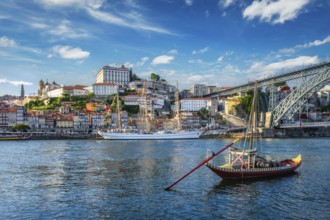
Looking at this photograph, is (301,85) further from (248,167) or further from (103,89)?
(103,89)

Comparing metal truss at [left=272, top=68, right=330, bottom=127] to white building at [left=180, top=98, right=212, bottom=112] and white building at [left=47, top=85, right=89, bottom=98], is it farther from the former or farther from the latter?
white building at [left=47, top=85, right=89, bottom=98]

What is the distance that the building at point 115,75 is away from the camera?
11512 cm

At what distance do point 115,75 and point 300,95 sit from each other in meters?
72.1

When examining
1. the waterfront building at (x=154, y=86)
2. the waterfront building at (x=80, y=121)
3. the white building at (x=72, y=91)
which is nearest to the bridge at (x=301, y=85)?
the waterfront building at (x=80, y=121)

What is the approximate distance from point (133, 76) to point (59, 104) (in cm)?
3530

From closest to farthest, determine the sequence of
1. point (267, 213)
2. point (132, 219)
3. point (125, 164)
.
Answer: point (132, 219), point (267, 213), point (125, 164)

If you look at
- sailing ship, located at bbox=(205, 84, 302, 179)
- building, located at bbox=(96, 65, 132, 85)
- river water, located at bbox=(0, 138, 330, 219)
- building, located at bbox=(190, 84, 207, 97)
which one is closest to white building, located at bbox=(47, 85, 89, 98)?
building, located at bbox=(96, 65, 132, 85)

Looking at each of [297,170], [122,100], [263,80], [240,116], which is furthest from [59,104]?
[297,170]

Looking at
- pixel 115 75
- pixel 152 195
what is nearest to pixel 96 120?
pixel 115 75

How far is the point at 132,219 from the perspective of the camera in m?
12.8

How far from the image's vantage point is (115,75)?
117 m

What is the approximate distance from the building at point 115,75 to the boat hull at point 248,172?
97.4 m

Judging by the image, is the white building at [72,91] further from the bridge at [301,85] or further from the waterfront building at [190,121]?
the bridge at [301,85]

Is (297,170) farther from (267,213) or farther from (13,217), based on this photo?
(13,217)
